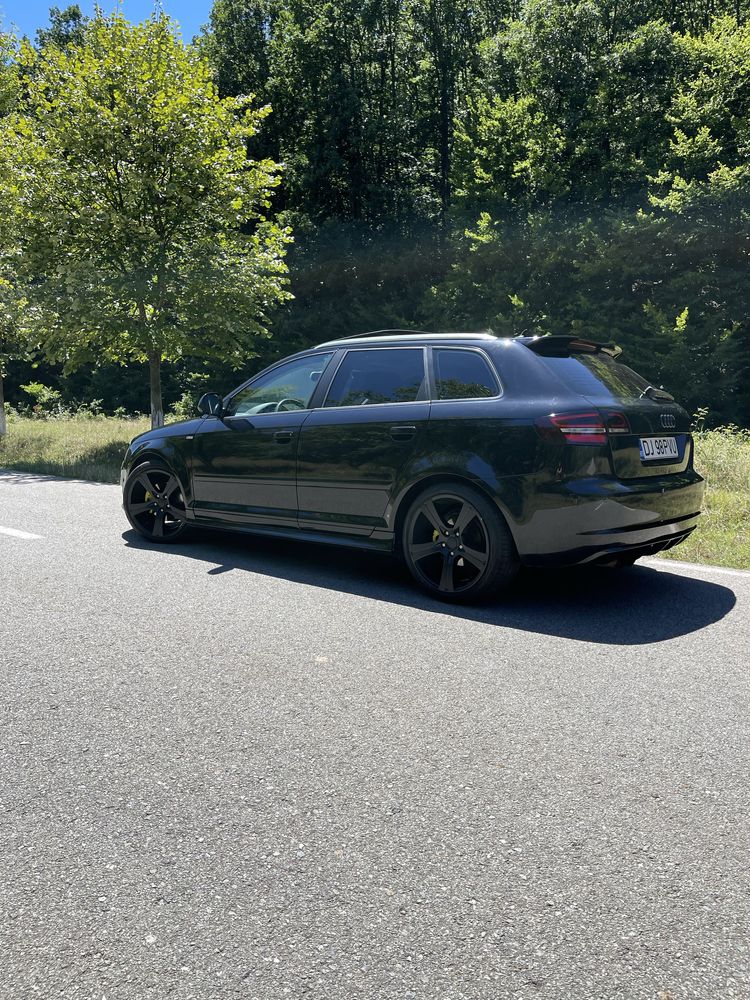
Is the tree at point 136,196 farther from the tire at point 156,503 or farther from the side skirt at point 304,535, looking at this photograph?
the side skirt at point 304,535

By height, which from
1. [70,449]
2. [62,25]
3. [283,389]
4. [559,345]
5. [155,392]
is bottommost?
[70,449]

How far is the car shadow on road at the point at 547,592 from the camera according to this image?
16.2 feet

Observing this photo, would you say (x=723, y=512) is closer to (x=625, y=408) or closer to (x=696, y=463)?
(x=696, y=463)

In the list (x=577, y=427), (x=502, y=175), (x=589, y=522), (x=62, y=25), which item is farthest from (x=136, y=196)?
(x=62, y=25)

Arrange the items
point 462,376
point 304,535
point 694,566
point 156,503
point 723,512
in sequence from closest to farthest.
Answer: point 462,376
point 304,535
point 694,566
point 156,503
point 723,512

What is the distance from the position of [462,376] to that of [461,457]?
2.07 ft

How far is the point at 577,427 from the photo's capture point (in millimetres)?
5113

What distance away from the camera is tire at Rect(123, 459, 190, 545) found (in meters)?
7.42

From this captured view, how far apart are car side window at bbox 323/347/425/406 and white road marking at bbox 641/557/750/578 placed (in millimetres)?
2407

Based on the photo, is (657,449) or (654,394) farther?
(654,394)

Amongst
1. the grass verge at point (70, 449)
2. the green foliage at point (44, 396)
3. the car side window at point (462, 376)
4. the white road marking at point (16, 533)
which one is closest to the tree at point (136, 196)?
the grass verge at point (70, 449)

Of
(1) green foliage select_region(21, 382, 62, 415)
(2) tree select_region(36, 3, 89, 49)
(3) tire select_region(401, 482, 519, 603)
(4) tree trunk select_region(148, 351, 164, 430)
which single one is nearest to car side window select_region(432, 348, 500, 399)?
(3) tire select_region(401, 482, 519, 603)

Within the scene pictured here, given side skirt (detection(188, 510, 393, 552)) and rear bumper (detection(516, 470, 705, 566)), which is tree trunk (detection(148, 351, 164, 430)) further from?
rear bumper (detection(516, 470, 705, 566))

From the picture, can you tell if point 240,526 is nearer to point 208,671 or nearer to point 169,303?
point 208,671
